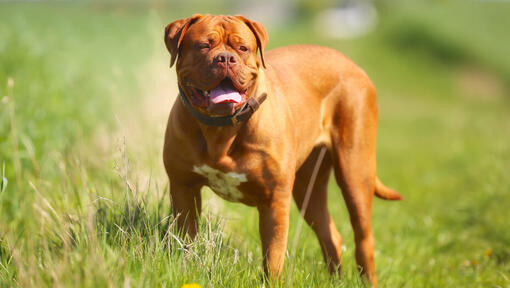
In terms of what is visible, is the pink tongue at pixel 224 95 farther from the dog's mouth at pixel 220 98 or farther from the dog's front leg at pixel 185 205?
the dog's front leg at pixel 185 205

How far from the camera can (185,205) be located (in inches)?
132

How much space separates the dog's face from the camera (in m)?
2.97

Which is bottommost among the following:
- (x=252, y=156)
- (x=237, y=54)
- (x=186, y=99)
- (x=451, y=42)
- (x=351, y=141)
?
(x=451, y=42)

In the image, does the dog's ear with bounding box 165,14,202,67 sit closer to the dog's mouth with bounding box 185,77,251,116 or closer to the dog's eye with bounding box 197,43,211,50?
the dog's eye with bounding box 197,43,211,50

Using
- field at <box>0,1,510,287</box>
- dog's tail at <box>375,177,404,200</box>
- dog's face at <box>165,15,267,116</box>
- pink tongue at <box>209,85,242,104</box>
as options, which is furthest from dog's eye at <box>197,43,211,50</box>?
dog's tail at <box>375,177,404,200</box>

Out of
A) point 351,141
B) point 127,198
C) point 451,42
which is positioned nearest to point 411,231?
point 351,141

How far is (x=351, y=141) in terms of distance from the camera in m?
3.88

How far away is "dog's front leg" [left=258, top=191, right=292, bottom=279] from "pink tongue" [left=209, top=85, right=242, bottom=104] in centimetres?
63

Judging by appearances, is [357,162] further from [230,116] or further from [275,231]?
[230,116]

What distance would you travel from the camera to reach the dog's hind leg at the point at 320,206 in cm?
412

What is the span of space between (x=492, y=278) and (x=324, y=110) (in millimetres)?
1736

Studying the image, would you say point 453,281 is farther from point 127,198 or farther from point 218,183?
point 127,198

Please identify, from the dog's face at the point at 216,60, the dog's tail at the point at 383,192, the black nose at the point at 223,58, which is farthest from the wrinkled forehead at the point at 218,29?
the dog's tail at the point at 383,192

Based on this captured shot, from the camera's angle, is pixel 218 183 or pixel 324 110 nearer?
pixel 218 183
